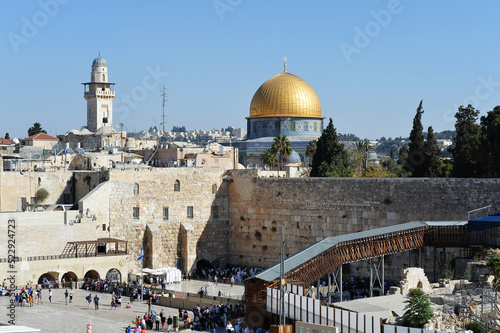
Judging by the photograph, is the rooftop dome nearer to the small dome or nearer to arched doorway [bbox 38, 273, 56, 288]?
the small dome

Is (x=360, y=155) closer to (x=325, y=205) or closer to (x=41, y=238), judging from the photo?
(x=325, y=205)

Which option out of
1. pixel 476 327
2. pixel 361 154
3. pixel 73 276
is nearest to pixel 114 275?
pixel 73 276

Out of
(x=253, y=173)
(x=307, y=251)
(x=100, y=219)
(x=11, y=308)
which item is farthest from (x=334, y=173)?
(x=11, y=308)

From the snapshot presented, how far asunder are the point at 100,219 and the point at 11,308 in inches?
378

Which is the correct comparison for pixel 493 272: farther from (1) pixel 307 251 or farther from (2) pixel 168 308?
(2) pixel 168 308

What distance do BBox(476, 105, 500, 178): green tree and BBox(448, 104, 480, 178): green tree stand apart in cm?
81

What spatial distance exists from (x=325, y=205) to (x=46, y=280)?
12.8 meters

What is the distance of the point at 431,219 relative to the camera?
33.3 metres

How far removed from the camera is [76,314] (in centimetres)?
2838

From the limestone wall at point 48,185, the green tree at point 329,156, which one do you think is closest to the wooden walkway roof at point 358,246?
the green tree at point 329,156

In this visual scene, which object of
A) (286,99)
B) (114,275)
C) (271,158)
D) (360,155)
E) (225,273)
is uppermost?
(286,99)

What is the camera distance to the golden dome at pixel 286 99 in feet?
208

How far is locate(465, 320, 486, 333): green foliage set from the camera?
69.3 ft

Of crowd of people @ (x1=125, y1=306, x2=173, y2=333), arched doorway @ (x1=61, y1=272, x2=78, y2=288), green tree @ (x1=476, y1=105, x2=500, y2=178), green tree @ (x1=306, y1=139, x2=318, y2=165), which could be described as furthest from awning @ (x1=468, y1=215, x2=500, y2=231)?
green tree @ (x1=306, y1=139, x2=318, y2=165)
